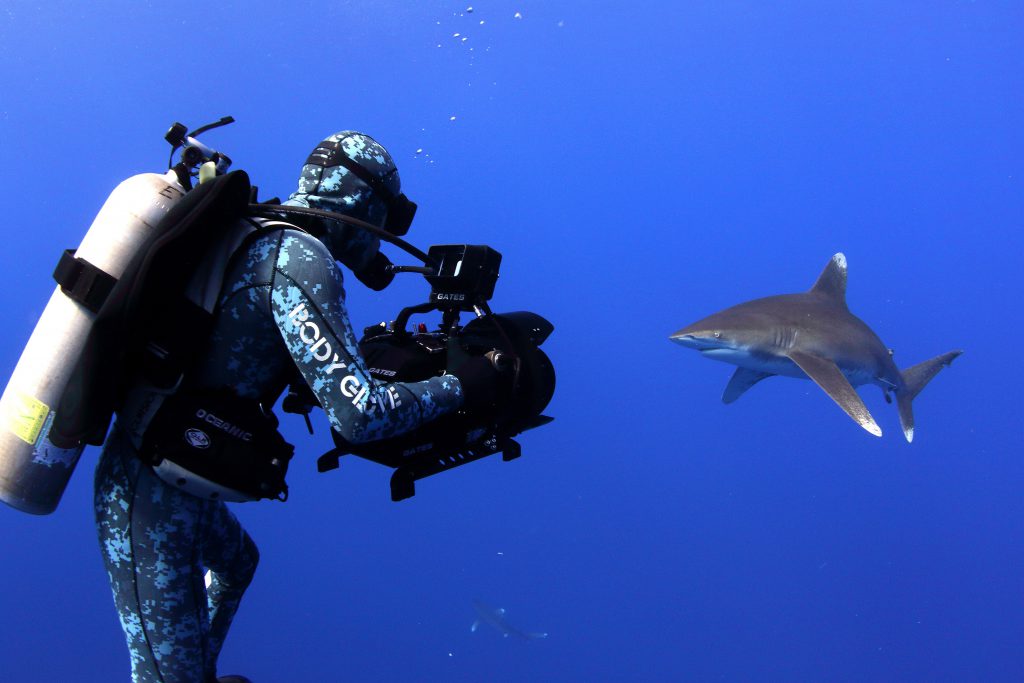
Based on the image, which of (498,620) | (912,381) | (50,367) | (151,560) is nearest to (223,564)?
(151,560)

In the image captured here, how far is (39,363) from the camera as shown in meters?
1.94

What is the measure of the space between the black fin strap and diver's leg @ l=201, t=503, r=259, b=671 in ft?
2.58

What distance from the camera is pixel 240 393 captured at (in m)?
2.07

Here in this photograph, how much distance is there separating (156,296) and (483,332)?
99 cm

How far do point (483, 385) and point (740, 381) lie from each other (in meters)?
6.49

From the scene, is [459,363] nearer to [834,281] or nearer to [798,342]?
[798,342]

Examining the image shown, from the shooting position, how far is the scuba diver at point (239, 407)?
1.87 meters

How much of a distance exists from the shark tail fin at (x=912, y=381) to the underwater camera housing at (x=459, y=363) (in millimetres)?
6535

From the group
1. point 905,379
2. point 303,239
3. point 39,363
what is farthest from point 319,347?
point 905,379

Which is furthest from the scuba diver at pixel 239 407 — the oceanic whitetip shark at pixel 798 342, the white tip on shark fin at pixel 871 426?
the oceanic whitetip shark at pixel 798 342

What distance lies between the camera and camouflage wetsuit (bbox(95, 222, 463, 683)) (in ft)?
6.09

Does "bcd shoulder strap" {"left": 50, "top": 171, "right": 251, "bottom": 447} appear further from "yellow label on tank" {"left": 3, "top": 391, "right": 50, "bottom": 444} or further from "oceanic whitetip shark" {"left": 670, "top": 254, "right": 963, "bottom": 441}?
"oceanic whitetip shark" {"left": 670, "top": 254, "right": 963, "bottom": 441}

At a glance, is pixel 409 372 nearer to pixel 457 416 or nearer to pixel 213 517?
pixel 457 416

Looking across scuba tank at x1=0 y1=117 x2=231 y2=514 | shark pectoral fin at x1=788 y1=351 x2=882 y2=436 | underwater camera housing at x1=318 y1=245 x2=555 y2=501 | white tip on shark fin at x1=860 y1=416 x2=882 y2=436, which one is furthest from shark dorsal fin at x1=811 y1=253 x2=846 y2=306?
scuba tank at x1=0 y1=117 x2=231 y2=514
